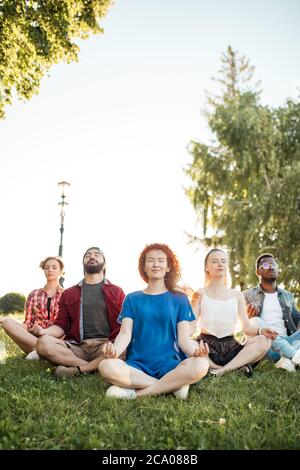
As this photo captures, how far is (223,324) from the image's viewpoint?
19.2ft

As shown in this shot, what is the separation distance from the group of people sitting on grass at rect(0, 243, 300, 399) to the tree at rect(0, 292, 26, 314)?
38.9 ft

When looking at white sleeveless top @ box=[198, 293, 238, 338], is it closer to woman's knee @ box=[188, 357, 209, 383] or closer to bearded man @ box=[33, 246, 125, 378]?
bearded man @ box=[33, 246, 125, 378]

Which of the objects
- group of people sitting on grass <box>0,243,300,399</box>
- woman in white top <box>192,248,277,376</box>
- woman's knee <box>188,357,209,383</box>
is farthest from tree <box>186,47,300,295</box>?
woman's knee <box>188,357,209,383</box>

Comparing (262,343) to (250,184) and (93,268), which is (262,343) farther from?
(250,184)

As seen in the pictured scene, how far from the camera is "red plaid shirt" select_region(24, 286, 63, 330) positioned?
705cm

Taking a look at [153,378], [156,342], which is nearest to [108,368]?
[153,378]

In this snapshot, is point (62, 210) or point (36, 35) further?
point (62, 210)

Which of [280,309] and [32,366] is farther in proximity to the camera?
[280,309]

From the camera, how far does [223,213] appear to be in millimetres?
17875

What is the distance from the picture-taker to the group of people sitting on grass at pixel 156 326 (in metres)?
4.37

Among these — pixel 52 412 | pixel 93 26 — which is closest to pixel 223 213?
pixel 93 26

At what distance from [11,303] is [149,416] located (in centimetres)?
1584
